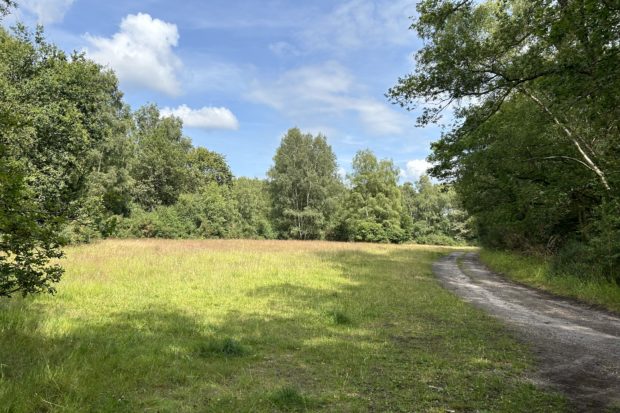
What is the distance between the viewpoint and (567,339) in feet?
27.0

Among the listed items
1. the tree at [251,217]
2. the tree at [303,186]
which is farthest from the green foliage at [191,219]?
the tree at [303,186]

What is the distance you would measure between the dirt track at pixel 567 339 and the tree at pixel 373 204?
5093 cm

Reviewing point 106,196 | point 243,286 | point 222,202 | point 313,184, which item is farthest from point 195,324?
point 313,184

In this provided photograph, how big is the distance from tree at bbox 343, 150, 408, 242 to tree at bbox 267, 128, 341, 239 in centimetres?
641

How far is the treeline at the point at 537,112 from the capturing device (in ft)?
21.8

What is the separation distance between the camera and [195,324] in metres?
8.63

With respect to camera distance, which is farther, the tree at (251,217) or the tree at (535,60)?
the tree at (251,217)

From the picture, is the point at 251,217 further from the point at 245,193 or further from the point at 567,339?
the point at 567,339

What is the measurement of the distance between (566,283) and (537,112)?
698 centimetres

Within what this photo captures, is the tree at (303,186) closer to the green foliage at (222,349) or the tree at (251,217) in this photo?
the tree at (251,217)

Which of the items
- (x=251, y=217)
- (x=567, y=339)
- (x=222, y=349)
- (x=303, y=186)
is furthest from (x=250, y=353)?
(x=251, y=217)

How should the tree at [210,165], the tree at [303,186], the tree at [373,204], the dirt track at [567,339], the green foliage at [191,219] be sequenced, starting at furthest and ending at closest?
the tree at [210,165] < the tree at [373,204] < the tree at [303,186] < the green foliage at [191,219] < the dirt track at [567,339]

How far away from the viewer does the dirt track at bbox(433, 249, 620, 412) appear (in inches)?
216

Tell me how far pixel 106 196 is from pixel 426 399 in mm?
5047
